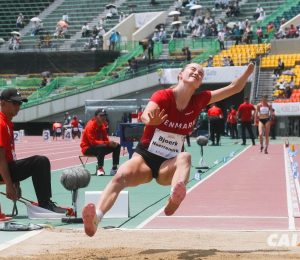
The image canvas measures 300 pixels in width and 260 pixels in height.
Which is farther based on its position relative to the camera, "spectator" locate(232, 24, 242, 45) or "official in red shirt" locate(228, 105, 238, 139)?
"spectator" locate(232, 24, 242, 45)

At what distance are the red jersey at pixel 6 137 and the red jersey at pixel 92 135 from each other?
7349mm

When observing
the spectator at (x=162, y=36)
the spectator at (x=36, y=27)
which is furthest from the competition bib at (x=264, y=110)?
the spectator at (x=36, y=27)

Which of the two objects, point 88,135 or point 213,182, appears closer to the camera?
point 213,182

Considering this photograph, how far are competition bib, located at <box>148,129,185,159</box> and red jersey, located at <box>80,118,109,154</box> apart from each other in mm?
9953

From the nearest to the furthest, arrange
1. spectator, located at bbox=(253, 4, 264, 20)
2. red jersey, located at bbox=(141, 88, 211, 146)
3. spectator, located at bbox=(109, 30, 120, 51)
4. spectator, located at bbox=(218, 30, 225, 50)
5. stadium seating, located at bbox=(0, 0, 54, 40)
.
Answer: red jersey, located at bbox=(141, 88, 211, 146) → spectator, located at bbox=(218, 30, 225, 50) → spectator, located at bbox=(253, 4, 264, 20) → spectator, located at bbox=(109, 30, 120, 51) → stadium seating, located at bbox=(0, 0, 54, 40)

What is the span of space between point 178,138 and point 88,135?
10092 mm

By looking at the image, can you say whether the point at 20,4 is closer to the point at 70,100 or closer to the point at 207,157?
the point at 70,100

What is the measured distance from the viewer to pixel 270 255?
804cm

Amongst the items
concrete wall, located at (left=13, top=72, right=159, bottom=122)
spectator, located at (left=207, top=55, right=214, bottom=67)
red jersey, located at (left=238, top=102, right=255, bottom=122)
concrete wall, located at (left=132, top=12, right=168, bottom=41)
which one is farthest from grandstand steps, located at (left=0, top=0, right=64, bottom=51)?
red jersey, located at (left=238, top=102, right=255, bottom=122)

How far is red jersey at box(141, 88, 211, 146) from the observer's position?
8.43 metres

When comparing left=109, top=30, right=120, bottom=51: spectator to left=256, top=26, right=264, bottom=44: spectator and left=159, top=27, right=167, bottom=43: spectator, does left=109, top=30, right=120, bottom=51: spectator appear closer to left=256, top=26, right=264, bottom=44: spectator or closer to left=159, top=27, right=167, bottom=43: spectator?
left=159, top=27, right=167, bottom=43: spectator

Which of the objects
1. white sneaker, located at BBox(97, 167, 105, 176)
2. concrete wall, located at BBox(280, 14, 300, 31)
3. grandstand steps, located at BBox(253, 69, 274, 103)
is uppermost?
concrete wall, located at BBox(280, 14, 300, 31)

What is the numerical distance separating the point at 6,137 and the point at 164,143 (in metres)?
3.08

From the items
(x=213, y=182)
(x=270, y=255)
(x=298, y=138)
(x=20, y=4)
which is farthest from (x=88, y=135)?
(x=20, y=4)
